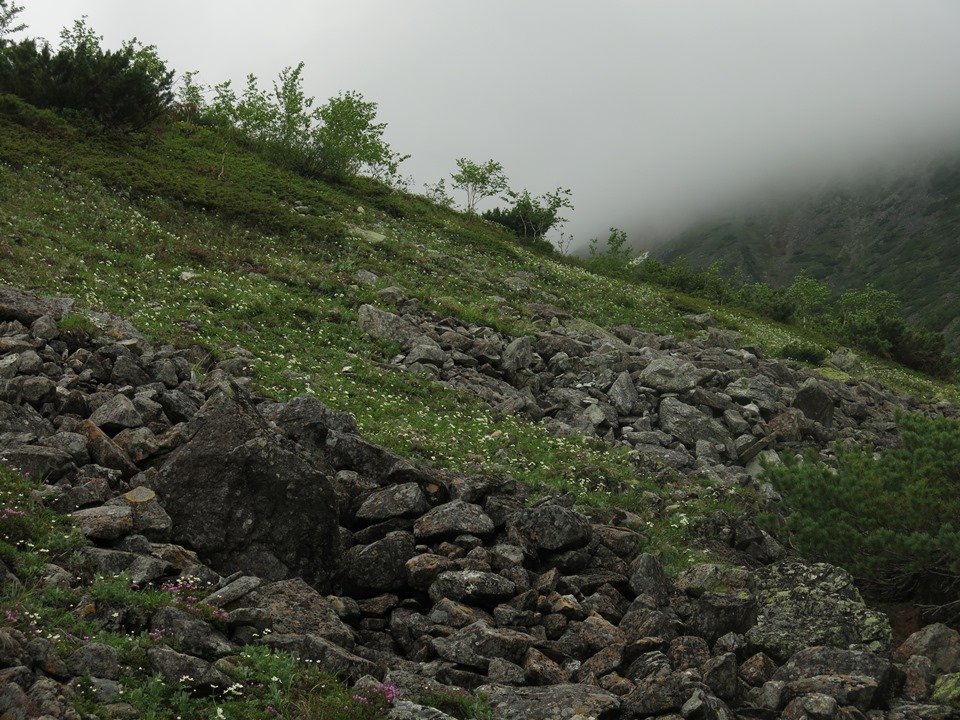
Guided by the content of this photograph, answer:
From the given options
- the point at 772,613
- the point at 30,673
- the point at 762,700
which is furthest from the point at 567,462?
the point at 30,673

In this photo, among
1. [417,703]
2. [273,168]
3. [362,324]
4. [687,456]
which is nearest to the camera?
[417,703]

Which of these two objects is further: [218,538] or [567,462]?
[567,462]

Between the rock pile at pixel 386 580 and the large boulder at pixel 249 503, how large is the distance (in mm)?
26

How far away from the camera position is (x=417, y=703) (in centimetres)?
766

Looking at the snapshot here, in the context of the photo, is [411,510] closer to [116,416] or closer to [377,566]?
[377,566]

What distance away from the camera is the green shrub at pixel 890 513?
1120cm

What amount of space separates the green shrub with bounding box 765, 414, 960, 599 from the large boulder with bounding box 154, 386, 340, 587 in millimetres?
7577

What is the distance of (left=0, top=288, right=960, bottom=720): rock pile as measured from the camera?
8.02 m

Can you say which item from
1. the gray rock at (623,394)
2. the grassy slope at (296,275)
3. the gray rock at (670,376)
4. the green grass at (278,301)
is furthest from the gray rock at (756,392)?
the grassy slope at (296,275)

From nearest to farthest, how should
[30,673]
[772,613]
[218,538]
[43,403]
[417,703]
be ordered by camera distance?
[30,673], [417,703], [218,538], [772,613], [43,403]

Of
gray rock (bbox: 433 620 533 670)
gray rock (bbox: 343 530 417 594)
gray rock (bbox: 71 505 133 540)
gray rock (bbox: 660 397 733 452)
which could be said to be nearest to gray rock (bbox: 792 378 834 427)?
gray rock (bbox: 660 397 733 452)

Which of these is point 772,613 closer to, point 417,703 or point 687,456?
point 417,703

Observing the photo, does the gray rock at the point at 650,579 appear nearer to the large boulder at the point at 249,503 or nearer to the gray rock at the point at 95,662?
the large boulder at the point at 249,503

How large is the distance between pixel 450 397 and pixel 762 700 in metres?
12.0
